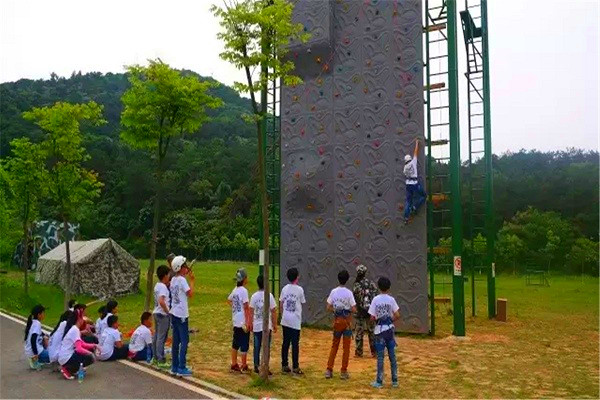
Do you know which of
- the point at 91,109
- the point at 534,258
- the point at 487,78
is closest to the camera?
the point at 91,109

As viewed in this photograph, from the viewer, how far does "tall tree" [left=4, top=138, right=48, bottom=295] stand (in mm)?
16812

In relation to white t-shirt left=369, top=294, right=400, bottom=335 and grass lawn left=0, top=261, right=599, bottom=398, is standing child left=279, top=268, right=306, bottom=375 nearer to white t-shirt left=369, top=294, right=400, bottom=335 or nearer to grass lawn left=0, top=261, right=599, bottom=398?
grass lawn left=0, top=261, right=599, bottom=398

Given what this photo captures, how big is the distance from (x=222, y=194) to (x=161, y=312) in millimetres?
50567

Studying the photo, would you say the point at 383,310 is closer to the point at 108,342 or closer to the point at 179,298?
the point at 179,298

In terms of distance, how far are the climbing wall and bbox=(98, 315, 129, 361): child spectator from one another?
18.5ft

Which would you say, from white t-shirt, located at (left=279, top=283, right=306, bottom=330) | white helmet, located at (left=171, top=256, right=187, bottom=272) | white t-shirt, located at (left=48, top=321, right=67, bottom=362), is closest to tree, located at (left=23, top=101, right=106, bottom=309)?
white t-shirt, located at (left=48, top=321, right=67, bottom=362)

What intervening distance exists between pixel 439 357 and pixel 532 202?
137 feet

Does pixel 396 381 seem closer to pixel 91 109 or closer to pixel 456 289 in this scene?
pixel 456 289

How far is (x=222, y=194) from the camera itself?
59250mm

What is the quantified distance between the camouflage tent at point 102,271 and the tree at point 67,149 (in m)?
4.84

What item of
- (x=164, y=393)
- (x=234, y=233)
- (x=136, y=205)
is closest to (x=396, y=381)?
(x=164, y=393)

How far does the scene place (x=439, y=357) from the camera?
34.1ft

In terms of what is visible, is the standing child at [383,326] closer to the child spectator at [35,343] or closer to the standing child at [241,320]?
the standing child at [241,320]

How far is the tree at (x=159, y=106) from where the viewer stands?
10.8 m
